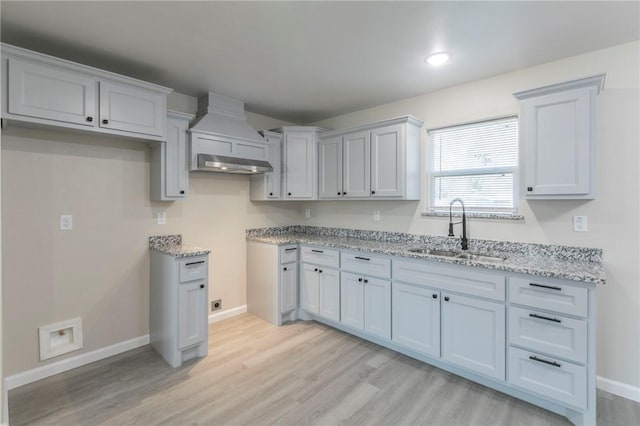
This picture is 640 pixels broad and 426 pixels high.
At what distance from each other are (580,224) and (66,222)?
3997 millimetres

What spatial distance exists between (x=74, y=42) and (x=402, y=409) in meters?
3.36

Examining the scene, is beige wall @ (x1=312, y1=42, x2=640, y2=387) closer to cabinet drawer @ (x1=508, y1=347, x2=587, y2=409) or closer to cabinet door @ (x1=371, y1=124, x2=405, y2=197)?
cabinet drawer @ (x1=508, y1=347, x2=587, y2=409)

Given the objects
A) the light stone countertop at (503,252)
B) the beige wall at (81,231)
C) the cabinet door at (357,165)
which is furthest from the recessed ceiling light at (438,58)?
the beige wall at (81,231)

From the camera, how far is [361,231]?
383cm

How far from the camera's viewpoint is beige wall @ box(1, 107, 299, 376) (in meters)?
2.40

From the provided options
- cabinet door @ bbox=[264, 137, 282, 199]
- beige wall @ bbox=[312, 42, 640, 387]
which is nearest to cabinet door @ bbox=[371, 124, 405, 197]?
beige wall @ bbox=[312, 42, 640, 387]

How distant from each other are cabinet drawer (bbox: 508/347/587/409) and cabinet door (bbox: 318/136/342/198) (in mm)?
2250

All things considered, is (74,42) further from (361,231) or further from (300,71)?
(361,231)

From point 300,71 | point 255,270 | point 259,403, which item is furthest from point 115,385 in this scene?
point 300,71

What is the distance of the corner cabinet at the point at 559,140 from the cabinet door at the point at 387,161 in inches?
40.8

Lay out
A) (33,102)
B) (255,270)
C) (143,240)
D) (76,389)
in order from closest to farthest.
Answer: (33,102)
(76,389)
(143,240)
(255,270)

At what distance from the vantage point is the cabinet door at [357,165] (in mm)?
3441

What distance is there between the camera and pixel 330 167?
12.5 feet

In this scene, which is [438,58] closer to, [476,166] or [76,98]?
[476,166]
